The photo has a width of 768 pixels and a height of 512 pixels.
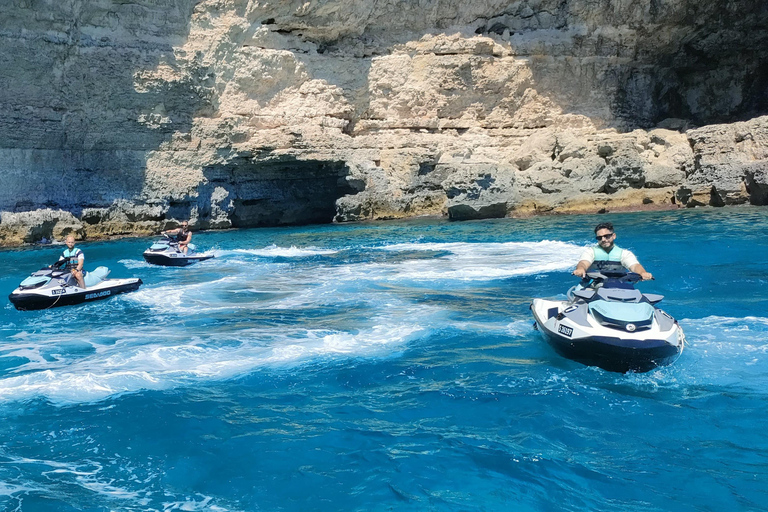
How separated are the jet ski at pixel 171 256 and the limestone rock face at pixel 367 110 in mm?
10625

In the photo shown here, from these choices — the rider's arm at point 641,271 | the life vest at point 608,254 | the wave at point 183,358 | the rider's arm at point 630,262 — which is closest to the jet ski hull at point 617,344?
the rider's arm at point 641,271

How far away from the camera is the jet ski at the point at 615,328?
659 cm

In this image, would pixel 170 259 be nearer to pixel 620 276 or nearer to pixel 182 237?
pixel 182 237

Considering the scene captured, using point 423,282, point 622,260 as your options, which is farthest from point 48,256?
point 622,260

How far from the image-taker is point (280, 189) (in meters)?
32.3

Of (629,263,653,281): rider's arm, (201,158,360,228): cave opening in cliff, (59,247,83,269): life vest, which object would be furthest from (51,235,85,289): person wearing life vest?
(201,158,360,228): cave opening in cliff

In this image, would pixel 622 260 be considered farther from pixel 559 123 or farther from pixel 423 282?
pixel 559 123

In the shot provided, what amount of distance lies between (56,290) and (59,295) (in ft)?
0.33

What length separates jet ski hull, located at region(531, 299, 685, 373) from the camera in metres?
6.55

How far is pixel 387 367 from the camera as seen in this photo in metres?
7.52

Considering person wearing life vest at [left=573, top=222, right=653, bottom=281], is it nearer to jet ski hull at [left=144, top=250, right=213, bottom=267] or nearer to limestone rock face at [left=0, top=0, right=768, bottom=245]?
jet ski hull at [left=144, top=250, right=213, bottom=267]

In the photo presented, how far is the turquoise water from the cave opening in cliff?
60.2 ft

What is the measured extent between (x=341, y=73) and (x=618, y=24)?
13.4m

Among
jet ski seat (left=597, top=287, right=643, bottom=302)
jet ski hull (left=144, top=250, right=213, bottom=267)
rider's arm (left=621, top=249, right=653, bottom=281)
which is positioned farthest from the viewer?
jet ski hull (left=144, top=250, right=213, bottom=267)
